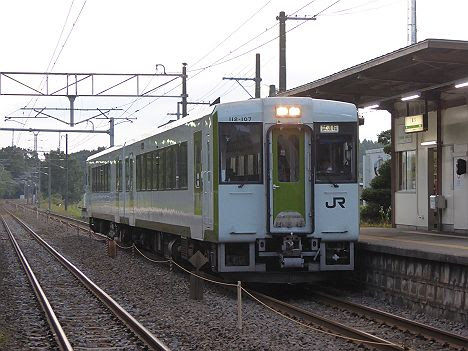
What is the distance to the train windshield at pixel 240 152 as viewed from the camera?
13.4 meters

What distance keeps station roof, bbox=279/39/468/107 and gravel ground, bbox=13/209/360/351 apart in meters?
5.13

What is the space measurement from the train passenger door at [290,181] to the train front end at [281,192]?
0.02m

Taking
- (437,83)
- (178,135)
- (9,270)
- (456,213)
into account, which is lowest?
(9,270)

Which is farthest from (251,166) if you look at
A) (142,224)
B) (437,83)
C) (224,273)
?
(142,224)

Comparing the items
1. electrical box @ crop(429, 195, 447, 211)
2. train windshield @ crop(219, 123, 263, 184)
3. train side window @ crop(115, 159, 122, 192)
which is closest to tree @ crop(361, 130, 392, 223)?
train side window @ crop(115, 159, 122, 192)

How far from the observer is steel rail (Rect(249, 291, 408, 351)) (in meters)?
9.03

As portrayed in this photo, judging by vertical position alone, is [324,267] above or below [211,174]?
below

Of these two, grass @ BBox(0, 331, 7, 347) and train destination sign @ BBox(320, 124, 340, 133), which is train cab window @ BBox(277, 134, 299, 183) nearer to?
train destination sign @ BBox(320, 124, 340, 133)

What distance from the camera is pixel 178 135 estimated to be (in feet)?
54.2

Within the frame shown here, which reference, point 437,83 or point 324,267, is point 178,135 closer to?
point 324,267

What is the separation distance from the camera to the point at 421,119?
1884cm

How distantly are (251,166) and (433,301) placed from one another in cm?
354

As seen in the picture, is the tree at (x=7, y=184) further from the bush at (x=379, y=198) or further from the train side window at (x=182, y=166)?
the train side window at (x=182, y=166)

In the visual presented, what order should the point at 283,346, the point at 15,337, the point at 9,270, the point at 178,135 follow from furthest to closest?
the point at 9,270
the point at 178,135
the point at 15,337
the point at 283,346
